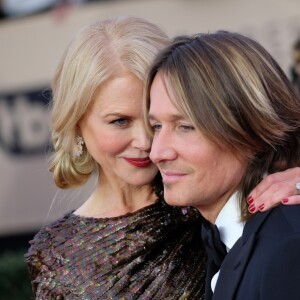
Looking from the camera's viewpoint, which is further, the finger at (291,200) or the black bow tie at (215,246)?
the black bow tie at (215,246)

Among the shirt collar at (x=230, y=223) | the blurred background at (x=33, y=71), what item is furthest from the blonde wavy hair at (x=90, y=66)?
the blurred background at (x=33, y=71)

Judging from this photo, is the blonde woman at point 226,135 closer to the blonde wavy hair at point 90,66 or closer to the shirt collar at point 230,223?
the shirt collar at point 230,223

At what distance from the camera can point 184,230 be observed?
10.5 feet

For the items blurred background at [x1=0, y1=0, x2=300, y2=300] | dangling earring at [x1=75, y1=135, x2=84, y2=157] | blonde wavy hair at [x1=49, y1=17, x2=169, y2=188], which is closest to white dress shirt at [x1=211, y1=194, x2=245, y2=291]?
blonde wavy hair at [x1=49, y1=17, x2=169, y2=188]

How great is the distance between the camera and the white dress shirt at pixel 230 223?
8.23ft

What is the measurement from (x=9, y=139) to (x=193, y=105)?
6.56 metres

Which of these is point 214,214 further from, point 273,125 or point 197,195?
point 273,125

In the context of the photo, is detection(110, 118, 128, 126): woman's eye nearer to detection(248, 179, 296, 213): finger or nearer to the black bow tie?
the black bow tie

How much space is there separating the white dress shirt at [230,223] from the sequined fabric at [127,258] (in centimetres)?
56

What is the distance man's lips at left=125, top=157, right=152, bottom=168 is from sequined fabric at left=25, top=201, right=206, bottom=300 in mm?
217

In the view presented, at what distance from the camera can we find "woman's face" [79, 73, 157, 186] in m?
3.02

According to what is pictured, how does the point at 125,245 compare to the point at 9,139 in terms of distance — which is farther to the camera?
the point at 9,139

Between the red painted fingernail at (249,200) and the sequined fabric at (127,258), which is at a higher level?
the red painted fingernail at (249,200)

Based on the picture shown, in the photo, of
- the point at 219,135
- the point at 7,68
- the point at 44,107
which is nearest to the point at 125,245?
the point at 219,135
